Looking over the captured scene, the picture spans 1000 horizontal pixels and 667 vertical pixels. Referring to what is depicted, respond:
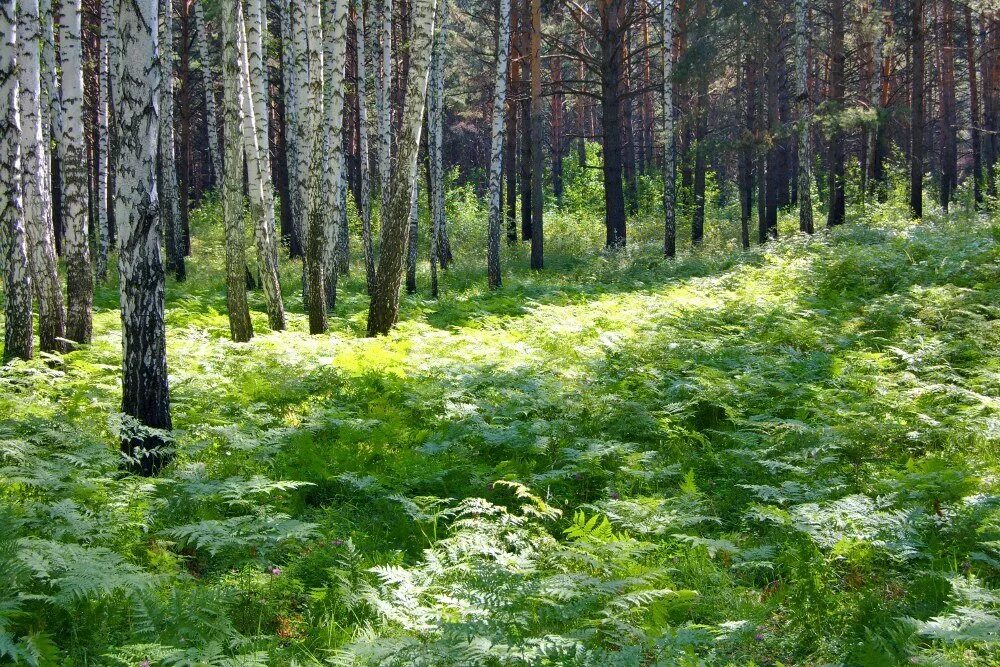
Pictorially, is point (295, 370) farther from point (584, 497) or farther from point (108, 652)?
point (108, 652)

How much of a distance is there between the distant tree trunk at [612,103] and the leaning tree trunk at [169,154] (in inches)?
508

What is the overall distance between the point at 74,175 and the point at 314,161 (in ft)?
12.8

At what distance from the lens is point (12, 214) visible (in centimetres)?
896

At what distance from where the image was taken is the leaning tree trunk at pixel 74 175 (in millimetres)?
9914

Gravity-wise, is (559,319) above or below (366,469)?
above

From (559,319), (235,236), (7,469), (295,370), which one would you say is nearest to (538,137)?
(559,319)

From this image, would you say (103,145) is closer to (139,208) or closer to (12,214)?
(12,214)

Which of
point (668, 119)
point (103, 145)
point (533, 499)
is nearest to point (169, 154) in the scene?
point (103, 145)

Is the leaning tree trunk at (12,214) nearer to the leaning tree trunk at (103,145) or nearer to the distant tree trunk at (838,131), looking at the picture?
the leaning tree trunk at (103,145)

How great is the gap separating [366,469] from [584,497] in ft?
5.73

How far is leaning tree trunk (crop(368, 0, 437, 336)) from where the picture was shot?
11055 mm

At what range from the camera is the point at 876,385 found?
7.07 metres

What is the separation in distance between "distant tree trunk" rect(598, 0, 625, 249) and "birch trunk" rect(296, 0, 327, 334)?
42.1 ft

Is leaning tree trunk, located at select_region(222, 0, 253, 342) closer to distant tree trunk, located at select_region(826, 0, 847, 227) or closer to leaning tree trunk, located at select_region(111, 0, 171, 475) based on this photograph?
leaning tree trunk, located at select_region(111, 0, 171, 475)
